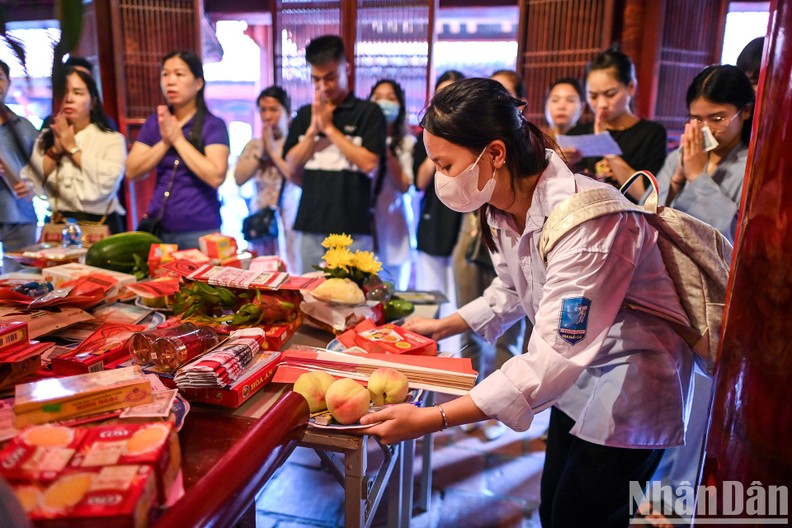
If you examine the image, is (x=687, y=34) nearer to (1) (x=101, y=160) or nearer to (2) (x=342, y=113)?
(2) (x=342, y=113)

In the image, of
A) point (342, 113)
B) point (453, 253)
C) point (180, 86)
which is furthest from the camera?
point (453, 253)

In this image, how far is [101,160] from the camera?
2.68 m

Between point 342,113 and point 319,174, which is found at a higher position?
point 342,113

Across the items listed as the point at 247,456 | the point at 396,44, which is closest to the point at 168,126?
the point at 247,456

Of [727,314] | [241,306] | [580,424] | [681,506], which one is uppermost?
[727,314]

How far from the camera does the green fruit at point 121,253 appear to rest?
193cm

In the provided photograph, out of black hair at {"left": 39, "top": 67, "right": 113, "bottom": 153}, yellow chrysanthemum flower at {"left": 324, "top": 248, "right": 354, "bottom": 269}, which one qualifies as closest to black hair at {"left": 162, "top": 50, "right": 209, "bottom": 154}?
black hair at {"left": 39, "top": 67, "right": 113, "bottom": 153}

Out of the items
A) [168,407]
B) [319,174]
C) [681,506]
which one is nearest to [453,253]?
[319,174]

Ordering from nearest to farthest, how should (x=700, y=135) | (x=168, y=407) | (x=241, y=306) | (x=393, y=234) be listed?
1. (x=168, y=407)
2. (x=241, y=306)
3. (x=700, y=135)
4. (x=393, y=234)

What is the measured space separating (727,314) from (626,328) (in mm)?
487

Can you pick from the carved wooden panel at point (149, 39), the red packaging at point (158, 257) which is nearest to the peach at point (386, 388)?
the red packaging at point (158, 257)

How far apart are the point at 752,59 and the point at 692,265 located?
173cm

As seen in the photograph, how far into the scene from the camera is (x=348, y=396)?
106cm

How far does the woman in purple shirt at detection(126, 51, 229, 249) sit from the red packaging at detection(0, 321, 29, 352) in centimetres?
159
